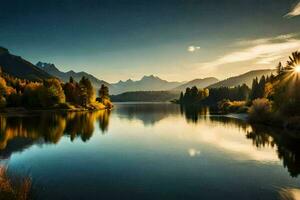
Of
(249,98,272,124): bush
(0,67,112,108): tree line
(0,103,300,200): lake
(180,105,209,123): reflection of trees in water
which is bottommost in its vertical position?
(0,103,300,200): lake

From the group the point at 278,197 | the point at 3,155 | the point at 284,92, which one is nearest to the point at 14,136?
the point at 3,155

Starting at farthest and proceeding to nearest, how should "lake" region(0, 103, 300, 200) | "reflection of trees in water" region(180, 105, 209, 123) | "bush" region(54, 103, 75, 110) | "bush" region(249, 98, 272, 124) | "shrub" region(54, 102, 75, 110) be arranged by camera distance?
"shrub" region(54, 102, 75, 110) < "bush" region(54, 103, 75, 110) < "reflection of trees in water" region(180, 105, 209, 123) < "bush" region(249, 98, 272, 124) < "lake" region(0, 103, 300, 200)

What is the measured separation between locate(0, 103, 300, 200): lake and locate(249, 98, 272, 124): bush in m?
21.3

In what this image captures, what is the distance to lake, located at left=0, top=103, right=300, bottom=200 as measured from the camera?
22.1m

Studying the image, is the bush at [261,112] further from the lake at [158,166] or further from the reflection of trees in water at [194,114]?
the lake at [158,166]

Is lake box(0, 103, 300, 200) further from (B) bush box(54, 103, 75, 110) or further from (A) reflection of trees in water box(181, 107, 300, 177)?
(B) bush box(54, 103, 75, 110)

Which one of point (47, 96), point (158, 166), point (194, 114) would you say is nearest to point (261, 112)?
point (194, 114)

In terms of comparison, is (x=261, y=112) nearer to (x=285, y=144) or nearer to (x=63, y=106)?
(x=285, y=144)

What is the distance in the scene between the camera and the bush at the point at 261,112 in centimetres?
7246

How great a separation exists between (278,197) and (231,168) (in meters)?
9.02

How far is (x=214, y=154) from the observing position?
122 ft

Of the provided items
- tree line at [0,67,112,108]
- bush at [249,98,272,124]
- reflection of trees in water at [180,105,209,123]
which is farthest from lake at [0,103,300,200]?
tree line at [0,67,112,108]

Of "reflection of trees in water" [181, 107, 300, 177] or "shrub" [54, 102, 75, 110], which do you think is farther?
"shrub" [54, 102, 75, 110]

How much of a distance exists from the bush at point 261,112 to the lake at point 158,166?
70.0ft
